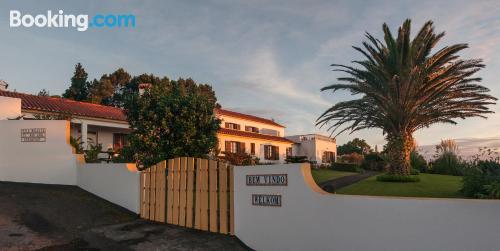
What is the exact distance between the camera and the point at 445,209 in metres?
5.58

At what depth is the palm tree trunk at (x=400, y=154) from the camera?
16.0 m

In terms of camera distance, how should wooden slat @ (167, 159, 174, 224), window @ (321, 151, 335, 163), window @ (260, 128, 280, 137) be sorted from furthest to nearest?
window @ (321, 151, 335, 163) → window @ (260, 128, 280, 137) → wooden slat @ (167, 159, 174, 224)

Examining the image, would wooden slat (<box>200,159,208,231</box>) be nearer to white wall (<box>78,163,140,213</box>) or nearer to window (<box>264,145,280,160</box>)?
white wall (<box>78,163,140,213</box>)

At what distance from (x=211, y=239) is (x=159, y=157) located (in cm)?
561

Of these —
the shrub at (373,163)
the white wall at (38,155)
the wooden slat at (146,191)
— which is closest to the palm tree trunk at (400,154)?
the wooden slat at (146,191)

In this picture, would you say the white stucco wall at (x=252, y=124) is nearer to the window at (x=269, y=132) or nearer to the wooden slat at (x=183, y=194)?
the window at (x=269, y=132)

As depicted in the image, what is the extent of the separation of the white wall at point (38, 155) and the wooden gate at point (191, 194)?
6.12m

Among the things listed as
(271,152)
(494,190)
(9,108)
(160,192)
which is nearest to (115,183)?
(160,192)

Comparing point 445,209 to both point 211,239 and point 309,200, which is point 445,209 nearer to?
point 309,200

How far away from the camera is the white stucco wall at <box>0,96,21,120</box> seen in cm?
1750

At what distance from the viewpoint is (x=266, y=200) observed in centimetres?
816

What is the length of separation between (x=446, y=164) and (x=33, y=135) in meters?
24.2

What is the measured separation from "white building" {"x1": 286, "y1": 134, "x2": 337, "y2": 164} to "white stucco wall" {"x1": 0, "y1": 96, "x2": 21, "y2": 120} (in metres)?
32.1

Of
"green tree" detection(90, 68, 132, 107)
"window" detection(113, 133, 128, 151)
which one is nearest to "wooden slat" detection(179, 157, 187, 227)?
"window" detection(113, 133, 128, 151)
